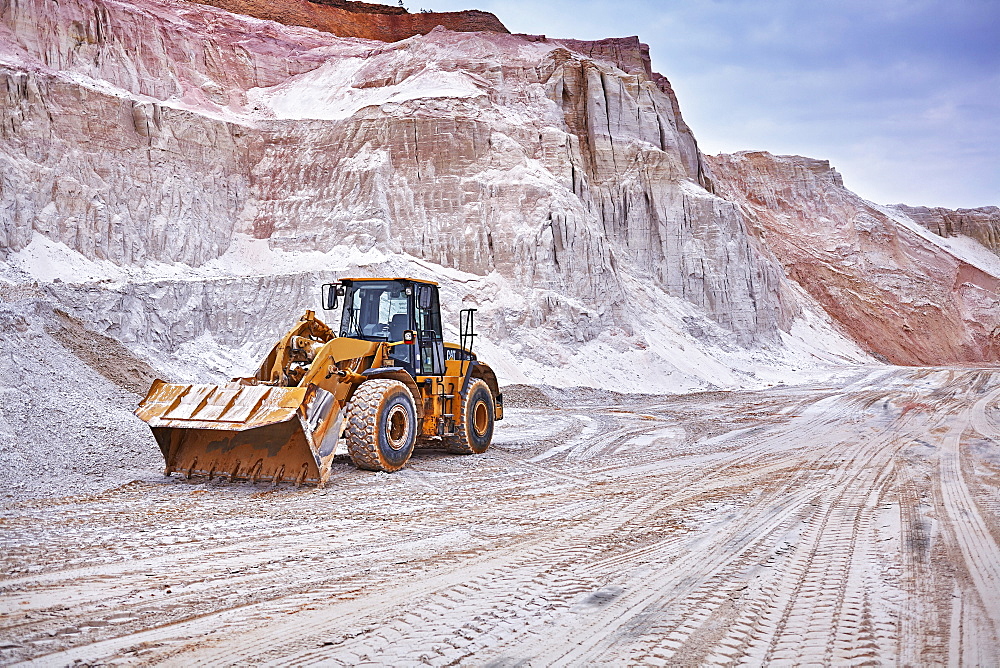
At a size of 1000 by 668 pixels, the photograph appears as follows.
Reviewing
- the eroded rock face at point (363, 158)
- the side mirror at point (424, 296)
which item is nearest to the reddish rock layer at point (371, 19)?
the eroded rock face at point (363, 158)

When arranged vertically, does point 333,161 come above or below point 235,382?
above

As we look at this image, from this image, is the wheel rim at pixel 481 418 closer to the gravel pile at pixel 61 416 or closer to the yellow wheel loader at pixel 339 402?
the yellow wheel loader at pixel 339 402

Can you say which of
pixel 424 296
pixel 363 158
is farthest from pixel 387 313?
pixel 363 158

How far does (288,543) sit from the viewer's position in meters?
5.91

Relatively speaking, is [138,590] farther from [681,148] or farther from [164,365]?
[681,148]

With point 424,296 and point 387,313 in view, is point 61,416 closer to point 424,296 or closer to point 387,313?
point 387,313

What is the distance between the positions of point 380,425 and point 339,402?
728 millimetres

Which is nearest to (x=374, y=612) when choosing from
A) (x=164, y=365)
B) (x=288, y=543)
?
(x=288, y=543)

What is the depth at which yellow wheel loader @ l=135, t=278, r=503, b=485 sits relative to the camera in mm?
8312

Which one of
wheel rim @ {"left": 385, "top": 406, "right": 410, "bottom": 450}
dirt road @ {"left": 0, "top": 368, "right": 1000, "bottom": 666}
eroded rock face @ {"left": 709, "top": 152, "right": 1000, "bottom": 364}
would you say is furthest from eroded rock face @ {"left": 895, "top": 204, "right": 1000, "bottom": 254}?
wheel rim @ {"left": 385, "top": 406, "right": 410, "bottom": 450}

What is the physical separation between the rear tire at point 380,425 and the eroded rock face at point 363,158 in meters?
14.6

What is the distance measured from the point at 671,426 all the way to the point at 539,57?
2628 centimetres

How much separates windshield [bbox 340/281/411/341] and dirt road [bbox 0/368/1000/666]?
1.93 meters

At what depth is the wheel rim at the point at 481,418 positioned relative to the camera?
11.9m
